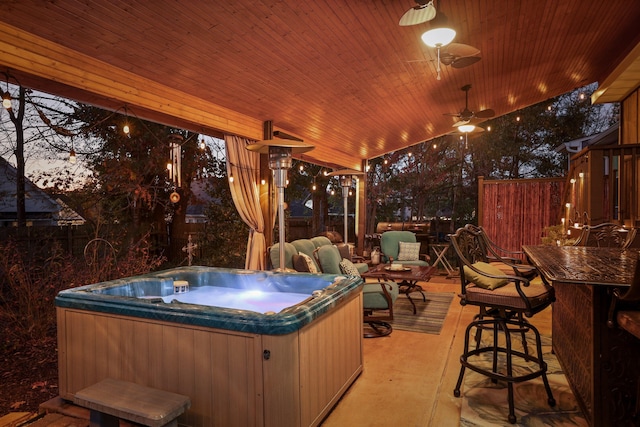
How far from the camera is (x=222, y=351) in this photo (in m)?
2.34

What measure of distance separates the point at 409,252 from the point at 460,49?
4.14 m

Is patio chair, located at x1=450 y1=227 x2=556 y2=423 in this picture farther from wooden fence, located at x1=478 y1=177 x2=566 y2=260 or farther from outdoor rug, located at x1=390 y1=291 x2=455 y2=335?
wooden fence, located at x1=478 y1=177 x2=566 y2=260

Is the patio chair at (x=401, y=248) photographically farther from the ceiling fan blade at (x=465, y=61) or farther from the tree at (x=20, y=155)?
the tree at (x=20, y=155)

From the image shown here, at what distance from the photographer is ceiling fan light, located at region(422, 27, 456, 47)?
3324 millimetres

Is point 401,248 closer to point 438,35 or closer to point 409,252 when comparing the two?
point 409,252

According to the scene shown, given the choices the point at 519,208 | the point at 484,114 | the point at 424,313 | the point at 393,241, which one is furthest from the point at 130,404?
the point at 519,208

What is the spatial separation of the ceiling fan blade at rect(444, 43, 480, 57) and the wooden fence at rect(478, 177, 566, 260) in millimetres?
6219

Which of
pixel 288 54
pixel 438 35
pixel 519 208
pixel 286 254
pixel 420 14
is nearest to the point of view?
pixel 420 14

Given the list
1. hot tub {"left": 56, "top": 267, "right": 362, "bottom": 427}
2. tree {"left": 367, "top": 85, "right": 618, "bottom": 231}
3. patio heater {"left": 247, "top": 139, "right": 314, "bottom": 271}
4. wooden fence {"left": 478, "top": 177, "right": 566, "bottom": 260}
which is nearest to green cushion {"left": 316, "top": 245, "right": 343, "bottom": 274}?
patio heater {"left": 247, "top": 139, "right": 314, "bottom": 271}

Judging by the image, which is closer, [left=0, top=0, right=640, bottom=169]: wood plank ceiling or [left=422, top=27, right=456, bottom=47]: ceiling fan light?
[left=0, top=0, right=640, bottom=169]: wood plank ceiling

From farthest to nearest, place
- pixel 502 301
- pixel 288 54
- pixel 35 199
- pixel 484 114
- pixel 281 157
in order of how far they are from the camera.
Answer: pixel 35 199 → pixel 484 114 → pixel 288 54 → pixel 281 157 → pixel 502 301

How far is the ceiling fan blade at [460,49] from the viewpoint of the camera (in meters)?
3.82

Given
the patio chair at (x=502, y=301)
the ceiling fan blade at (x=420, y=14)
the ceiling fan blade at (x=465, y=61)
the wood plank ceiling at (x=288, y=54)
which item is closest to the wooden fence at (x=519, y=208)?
the wood plank ceiling at (x=288, y=54)

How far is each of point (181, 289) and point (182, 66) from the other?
2156mm
